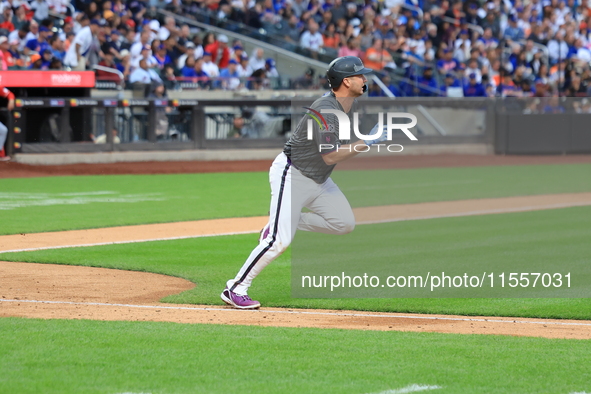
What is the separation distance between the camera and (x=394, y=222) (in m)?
13.6

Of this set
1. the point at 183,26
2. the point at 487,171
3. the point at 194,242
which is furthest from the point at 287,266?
the point at 183,26

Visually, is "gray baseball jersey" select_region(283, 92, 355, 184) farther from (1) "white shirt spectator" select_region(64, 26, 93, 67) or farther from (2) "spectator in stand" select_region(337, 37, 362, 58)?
(2) "spectator in stand" select_region(337, 37, 362, 58)

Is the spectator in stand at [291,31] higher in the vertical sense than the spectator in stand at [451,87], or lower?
higher

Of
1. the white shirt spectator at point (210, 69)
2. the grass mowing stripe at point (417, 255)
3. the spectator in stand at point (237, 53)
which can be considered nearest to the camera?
the grass mowing stripe at point (417, 255)

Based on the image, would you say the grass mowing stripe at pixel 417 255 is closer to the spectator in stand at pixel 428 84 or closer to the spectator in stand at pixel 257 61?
the spectator in stand at pixel 428 84

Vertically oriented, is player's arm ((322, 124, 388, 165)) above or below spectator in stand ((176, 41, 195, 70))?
below

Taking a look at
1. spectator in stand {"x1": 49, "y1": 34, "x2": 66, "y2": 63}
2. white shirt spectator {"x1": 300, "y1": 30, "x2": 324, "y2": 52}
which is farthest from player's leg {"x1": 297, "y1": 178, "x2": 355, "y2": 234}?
white shirt spectator {"x1": 300, "y1": 30, "x2": 324, "y2": 52}

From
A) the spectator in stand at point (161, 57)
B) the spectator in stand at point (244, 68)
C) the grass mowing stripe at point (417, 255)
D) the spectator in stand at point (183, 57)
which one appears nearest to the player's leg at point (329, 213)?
the grass mowing stripe at point (417, 255)

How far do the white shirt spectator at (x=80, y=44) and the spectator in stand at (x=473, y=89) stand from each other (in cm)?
1114

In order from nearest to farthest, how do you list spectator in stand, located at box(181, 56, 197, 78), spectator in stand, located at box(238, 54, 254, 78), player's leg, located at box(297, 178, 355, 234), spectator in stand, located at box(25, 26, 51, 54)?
player's leg, located at box(297, 178, 355, 234)
spectator in stand, located at box(25, 26, 51, 54)
spectator in stand, located at box(181, 56, 197, 78)
spectator in stand, located at box(238, 54, 254, 78)

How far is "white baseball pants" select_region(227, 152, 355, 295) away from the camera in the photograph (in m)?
7.02

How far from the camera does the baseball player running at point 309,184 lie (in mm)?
6879

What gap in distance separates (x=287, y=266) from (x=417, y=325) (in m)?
3.32

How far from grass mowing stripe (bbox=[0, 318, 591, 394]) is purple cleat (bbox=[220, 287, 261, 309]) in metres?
0.81
